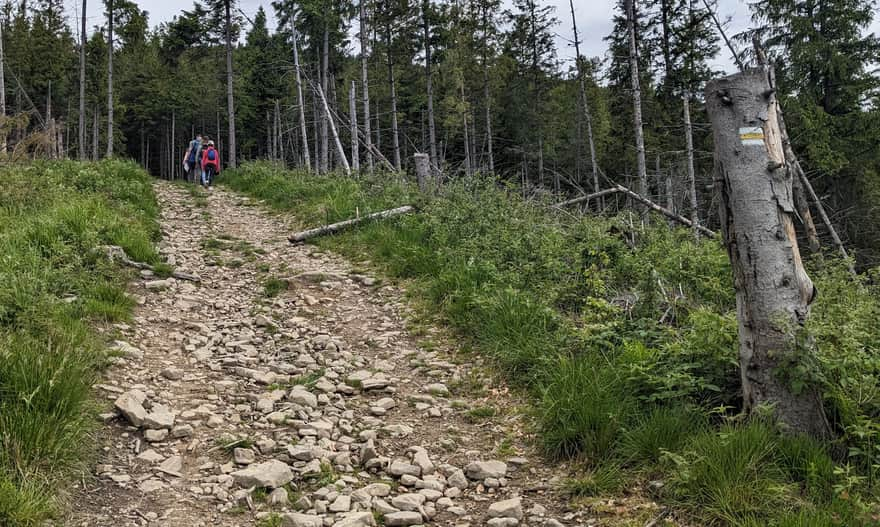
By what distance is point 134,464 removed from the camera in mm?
3406

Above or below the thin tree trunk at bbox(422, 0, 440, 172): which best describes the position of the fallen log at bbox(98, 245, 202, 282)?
below

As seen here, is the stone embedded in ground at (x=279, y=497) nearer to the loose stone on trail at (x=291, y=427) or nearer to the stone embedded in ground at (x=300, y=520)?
the loose stone on trail at (x=291, y=427)

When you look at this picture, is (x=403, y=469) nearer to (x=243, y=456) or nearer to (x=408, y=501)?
(x=408, y=501)

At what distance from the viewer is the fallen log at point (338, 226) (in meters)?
9.96

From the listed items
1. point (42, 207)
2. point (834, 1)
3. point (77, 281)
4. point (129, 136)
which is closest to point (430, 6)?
point (834, 1)

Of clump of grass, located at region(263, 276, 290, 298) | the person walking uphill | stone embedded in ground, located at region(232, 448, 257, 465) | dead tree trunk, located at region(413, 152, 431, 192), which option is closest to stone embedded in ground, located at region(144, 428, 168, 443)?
stone embedded in ground, located at region(232, 448, 257, 465)

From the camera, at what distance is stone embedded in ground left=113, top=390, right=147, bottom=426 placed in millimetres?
3797

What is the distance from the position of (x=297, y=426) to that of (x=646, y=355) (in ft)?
8.51

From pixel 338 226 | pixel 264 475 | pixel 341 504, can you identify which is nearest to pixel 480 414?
pixel 341 504

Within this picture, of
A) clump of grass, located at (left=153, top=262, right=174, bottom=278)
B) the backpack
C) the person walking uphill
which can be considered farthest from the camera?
the backpack

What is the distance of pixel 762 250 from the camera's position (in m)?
3.29

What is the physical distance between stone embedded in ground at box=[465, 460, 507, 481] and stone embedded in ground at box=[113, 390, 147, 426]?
87.1 inches

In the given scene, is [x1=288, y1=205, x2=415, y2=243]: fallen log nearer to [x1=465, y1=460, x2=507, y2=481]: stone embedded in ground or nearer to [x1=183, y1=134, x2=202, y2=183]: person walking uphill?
[x1=465, y1=460, x2=507, y2=481]: stone embedded in ground

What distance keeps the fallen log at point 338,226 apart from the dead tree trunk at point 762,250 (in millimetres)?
7161
